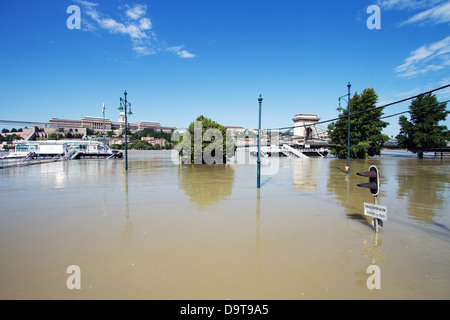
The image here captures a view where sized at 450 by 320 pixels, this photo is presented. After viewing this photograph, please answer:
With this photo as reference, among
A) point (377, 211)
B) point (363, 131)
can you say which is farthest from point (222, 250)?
point (363, 131)

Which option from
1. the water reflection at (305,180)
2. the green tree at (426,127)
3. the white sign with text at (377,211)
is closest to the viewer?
the white sign with text at (377,211)

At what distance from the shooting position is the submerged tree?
34.0 meters

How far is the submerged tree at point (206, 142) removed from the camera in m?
34.0

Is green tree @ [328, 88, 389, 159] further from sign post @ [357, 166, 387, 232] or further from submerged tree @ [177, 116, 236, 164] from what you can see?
sign post @ [357, 166, 387, 232]

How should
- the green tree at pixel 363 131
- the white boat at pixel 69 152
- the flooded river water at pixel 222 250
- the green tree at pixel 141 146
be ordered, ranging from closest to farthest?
the flooded river water at pixel 222 250 < the green tree at pixel 363 131 < the white boat at pixel 69 152 < the green tree at pixel 141 146

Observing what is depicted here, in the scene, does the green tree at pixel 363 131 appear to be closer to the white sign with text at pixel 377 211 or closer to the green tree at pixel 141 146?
the white sign with text at pixel 377 211

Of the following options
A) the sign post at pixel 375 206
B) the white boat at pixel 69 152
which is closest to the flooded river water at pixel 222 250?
the sign post at pixel 375 206

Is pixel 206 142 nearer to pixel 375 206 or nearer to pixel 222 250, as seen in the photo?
pixel 375 206

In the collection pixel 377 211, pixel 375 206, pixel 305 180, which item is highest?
pixel 375 206

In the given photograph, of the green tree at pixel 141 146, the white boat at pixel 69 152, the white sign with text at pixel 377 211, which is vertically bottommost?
the white sign with text at pixel 377 211

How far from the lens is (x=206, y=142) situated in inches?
1377

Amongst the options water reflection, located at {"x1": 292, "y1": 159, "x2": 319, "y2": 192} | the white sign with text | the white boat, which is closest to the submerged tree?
water reflection, located at {"x1": 292, "y1": 159, "x2": 319, "y2": 192}

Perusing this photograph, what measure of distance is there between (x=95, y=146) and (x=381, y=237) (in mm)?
63239
